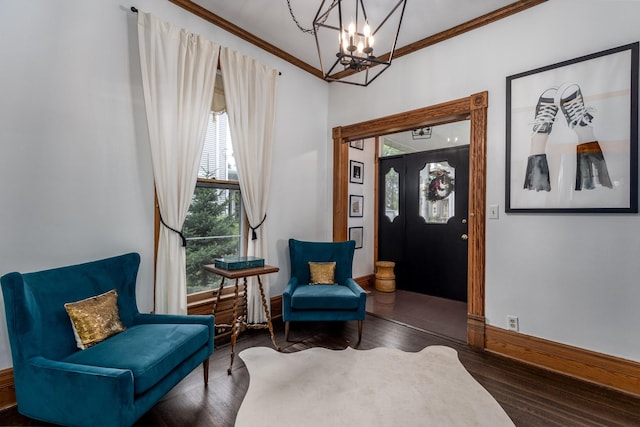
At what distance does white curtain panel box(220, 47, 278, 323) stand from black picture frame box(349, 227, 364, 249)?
1578 millimetres

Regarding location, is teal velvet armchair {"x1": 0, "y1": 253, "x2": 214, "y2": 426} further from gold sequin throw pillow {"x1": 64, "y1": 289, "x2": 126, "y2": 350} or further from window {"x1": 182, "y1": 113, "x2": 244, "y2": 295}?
window {"x1": 182, "y1": 113, "x2": 244, "y2": 295}

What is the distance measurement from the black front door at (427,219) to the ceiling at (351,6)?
1.76 metres

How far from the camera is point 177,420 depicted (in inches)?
69.8

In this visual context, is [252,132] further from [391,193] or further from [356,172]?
[391,193]

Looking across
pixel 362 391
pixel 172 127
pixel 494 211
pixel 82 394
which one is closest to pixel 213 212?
pixel 172 127

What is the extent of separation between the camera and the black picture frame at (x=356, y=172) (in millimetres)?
4508

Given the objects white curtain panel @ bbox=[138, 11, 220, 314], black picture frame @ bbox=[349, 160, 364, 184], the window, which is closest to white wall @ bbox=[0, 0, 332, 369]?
white curtain panel @ bbox=[138, 11, 220, 314]

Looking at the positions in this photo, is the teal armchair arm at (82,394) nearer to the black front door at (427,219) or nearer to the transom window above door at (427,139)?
the black front door at (427,219)

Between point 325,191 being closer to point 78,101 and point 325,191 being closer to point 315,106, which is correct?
point 315,106

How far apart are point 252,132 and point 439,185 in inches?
114

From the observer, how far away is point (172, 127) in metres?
2.54

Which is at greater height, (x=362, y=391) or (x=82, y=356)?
(x=82, y=356)

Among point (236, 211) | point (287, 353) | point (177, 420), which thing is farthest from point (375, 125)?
point (177, 420)

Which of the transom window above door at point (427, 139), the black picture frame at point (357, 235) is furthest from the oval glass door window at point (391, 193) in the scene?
the black picture frame at point (357, 235)
